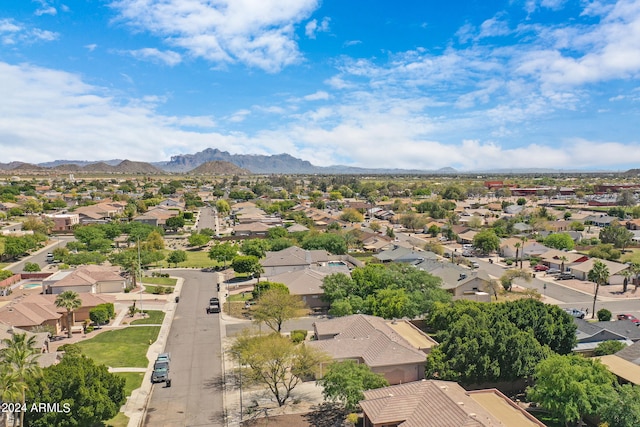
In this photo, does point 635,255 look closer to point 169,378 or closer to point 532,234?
point 532,234

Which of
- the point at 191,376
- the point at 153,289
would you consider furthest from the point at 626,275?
the point at 153,289

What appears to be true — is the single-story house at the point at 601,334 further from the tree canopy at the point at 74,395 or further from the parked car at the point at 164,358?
the tree canopy at the point at 74,395

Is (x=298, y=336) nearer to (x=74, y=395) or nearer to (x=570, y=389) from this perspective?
(x=74, y=395)

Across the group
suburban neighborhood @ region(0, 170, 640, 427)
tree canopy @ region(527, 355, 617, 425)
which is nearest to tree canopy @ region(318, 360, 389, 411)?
suburban neighborhood @ region(0, 170, 640, 427)

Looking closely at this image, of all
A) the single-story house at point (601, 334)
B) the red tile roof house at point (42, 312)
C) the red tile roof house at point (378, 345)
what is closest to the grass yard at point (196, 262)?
the red tile roof house at point (42, 312)

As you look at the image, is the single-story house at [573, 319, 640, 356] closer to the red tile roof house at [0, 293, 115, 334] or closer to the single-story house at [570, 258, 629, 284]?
the single-story house at [570, 258, 629, 284]

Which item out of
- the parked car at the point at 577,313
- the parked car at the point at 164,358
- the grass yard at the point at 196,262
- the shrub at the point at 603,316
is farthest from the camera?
the grass yard at the point at 196,262
